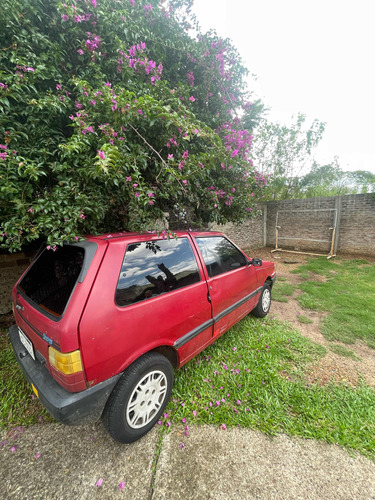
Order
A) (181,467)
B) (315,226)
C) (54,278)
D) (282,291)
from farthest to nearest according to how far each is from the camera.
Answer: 1. (315,226)
2. (282,291)
3. (54,278)
4. (181,467)

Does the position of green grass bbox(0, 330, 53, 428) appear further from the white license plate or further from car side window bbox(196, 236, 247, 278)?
car side window bbox(196, 236, 247, 278)

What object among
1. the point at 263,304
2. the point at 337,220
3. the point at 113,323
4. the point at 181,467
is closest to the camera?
the point at 113,323

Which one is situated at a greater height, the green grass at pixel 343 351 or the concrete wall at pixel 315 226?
the concrete wall at pixel 315 226

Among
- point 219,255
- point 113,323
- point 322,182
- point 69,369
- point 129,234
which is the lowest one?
point 69,369

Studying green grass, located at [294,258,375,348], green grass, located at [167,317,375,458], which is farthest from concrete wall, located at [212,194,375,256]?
green grass, located at [167,317,375,458]

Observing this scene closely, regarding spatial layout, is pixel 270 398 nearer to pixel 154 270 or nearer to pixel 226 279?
pixel 226 279

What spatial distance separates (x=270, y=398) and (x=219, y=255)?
154 cm

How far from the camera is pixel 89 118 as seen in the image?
193cm

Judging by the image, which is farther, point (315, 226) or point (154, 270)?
point (315, 226)

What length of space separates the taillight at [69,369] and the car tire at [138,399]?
302 millimetres

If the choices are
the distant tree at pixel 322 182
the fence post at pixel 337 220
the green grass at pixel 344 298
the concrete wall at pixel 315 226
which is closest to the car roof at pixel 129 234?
the green grass at pixel 344 298

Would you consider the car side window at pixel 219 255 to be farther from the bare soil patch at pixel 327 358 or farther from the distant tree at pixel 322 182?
the distant tree at pixel 322 182

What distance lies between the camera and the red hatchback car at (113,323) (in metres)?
1.23

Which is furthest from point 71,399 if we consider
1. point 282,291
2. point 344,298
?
point 344,298
